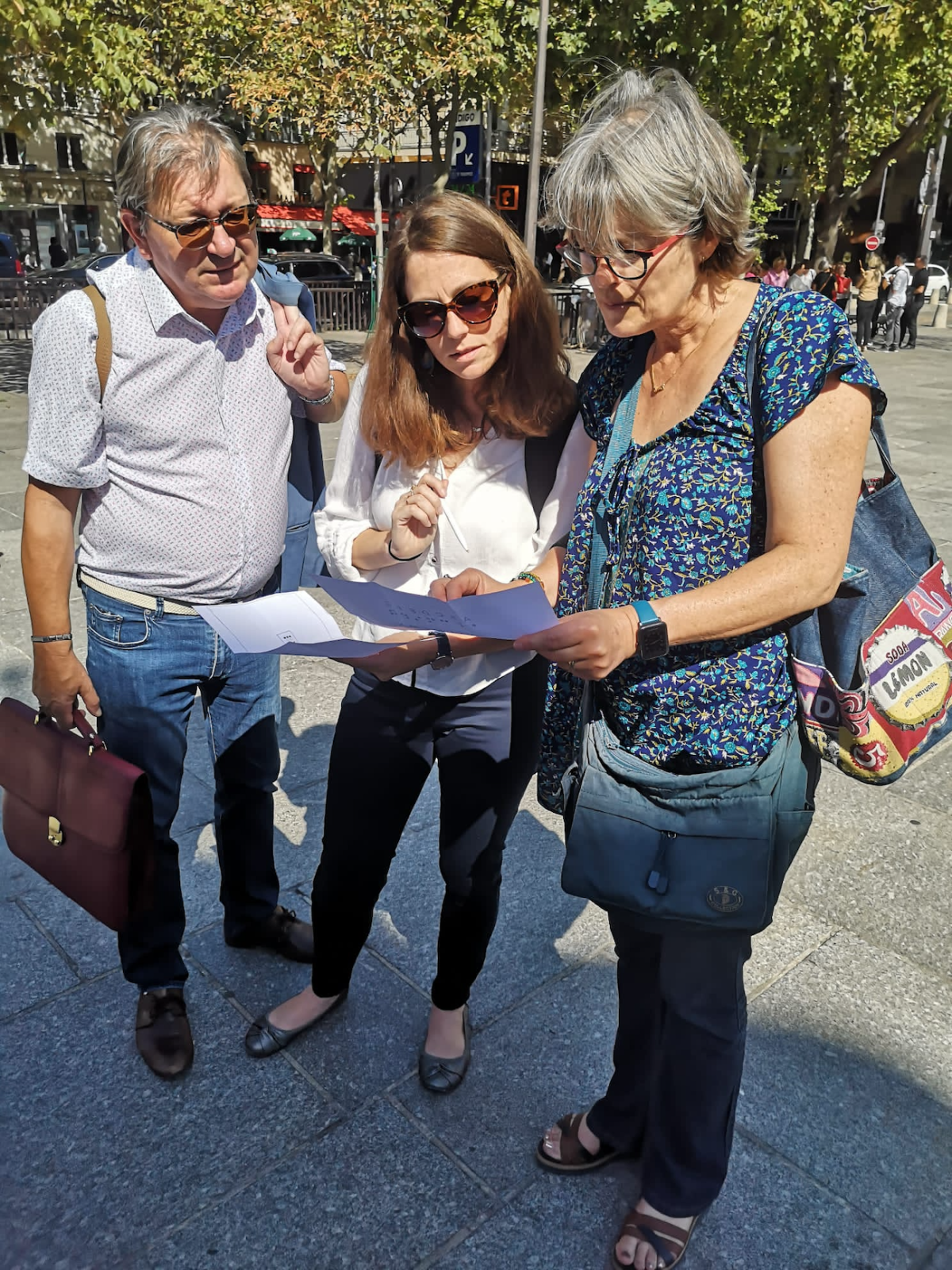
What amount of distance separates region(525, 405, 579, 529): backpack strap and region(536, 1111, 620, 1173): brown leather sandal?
4.46 ft

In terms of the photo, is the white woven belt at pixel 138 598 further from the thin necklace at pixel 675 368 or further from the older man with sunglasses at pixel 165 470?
the thin necklace at pixel 675 368

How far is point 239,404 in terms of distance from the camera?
2311mm

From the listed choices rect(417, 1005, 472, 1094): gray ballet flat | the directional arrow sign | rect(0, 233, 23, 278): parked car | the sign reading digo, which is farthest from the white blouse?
rect(0, 233, 23, 278): parked car

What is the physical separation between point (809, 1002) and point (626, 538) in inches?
64.7

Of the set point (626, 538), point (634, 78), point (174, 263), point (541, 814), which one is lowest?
point (541, 814)

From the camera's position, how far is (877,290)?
1991 cm

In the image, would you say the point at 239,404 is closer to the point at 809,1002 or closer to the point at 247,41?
the point at 809,1002

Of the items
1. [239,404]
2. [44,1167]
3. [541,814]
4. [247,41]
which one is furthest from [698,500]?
[247,41]

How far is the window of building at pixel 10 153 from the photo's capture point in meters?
37.2

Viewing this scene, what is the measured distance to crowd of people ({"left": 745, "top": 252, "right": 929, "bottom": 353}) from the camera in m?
19.6

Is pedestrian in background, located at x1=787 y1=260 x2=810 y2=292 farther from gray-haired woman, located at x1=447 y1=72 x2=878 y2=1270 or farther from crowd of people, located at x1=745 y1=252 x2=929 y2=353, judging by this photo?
gray-haired woman, located at x1=447 y1=72 x2=878 y2=1270

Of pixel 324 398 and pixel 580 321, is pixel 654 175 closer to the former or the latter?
pixel 324 398

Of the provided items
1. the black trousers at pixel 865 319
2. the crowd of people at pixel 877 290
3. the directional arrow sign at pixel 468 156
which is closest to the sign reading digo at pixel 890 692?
the directional arrow sign at pixel 468 156

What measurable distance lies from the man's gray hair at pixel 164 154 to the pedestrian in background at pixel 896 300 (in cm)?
2067
